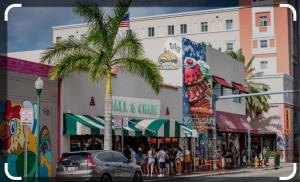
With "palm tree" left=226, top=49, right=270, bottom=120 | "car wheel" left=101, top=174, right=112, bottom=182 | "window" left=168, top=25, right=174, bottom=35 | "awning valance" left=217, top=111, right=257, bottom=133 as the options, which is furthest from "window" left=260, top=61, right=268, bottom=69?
"car wheel" left=101, top=174, right=112, bottom=182

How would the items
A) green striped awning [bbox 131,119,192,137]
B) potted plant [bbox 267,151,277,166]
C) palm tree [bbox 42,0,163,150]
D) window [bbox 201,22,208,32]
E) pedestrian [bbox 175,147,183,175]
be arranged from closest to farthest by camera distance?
palm tree [bbox 42,0,163,150] → green striped awning [bbox 131,119,192,137] → pedestrian [bbox 175,147,183,175] → potted plant [bbox 267,151,277,166] → window [bbox 201,22,208,32]

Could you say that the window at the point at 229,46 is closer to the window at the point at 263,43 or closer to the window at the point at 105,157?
the window at the point at 263,43

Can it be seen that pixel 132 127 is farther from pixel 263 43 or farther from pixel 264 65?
pixel 263 43

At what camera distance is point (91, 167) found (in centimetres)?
1842

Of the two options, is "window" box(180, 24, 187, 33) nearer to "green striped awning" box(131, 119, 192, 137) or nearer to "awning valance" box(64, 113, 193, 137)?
"awning valance" box(64, 113, 193, 137)

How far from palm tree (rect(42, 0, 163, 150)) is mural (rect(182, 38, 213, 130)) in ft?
45.9

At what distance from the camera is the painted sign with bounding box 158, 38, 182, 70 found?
124ft

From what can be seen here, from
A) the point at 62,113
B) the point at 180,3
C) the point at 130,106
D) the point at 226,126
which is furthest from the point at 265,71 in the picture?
the point at 180,3

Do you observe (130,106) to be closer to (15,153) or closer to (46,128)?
(46,128)

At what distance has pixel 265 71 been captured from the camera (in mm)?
67938

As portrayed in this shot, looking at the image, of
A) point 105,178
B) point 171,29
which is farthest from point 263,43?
point 105,178

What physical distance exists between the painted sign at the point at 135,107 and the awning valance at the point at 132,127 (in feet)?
2.17

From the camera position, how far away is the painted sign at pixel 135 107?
2952cm

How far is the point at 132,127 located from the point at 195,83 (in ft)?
37.8
